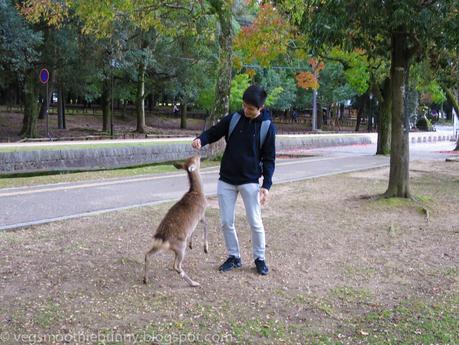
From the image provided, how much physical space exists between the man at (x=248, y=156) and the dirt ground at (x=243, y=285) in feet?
2.22

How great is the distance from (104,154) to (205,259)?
11.2m

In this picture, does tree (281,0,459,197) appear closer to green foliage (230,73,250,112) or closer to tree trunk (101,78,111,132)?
tree trunk (101,78,111,132)

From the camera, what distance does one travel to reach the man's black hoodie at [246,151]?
503 centimetres


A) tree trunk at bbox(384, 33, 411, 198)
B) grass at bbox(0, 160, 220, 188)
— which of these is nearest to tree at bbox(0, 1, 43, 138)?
→ grass at bbox(0, 160, 220, 188)

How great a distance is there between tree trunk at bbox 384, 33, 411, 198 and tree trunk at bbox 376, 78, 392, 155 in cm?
1071

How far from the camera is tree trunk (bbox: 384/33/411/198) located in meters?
9.36

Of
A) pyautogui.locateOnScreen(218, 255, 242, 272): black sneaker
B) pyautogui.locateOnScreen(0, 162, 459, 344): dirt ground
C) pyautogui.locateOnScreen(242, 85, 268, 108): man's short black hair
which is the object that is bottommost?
pyautogui.locateOnScreen(0, 162, 459, 344): dirt ground

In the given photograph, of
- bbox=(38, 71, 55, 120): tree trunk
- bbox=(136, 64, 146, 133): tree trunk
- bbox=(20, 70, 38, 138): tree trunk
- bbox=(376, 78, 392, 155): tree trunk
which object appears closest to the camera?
bbox=(376, 78, 392, 155): tree trunk

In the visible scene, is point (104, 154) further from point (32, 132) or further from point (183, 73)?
point (183, 73)

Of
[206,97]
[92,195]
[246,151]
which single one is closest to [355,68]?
[92,195]

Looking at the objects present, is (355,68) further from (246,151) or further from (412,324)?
(412,324)

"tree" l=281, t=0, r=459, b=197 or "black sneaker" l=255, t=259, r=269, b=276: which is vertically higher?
"tree" l=281, t=0, r=459, b=197

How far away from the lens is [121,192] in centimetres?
1019

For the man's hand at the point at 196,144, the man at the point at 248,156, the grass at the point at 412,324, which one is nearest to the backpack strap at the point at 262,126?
the man at the point at 248,156
